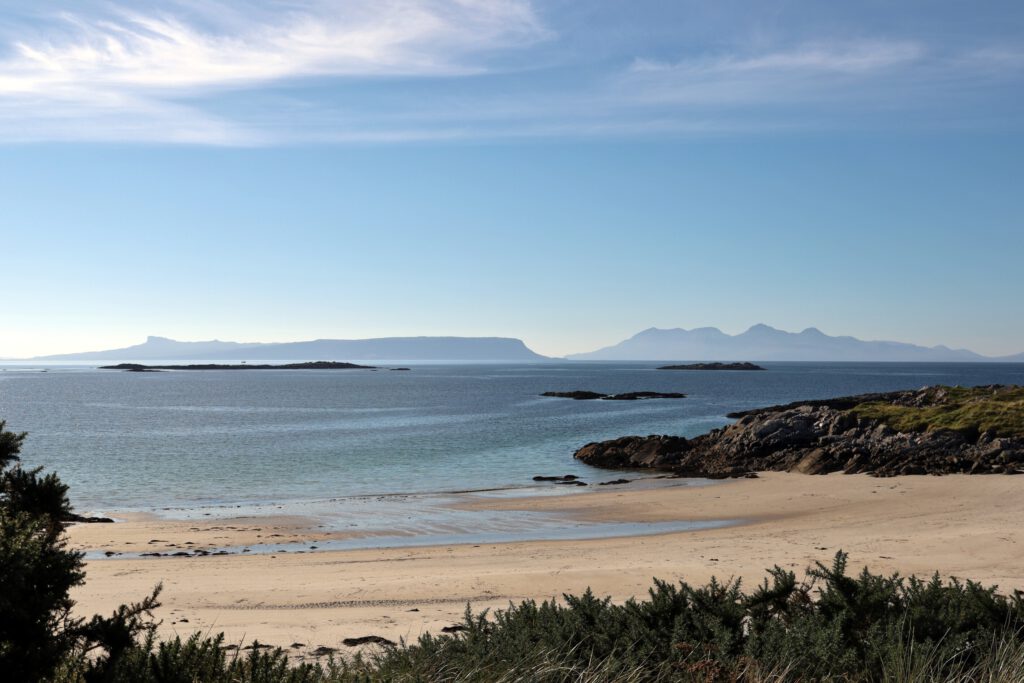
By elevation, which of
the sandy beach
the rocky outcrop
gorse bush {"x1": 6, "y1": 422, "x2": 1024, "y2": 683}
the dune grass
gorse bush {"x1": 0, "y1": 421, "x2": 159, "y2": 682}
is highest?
gorse bush {"x1": 0, "y1": 421, "x2": 159, "y2": 682}

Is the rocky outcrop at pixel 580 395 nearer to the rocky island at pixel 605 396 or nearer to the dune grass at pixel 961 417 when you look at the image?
the rocky island at pixel 605 396

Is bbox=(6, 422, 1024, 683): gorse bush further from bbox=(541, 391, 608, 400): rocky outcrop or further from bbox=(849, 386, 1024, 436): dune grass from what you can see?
bbox=(541, 391, 608, 400): rocky outcrop

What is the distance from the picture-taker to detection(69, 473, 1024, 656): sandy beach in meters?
13.8

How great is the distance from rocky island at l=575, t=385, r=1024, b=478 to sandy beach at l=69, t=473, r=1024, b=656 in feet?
20.6

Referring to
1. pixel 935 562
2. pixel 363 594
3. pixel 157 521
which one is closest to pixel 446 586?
pixel 363 594

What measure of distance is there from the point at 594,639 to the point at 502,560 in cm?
1132

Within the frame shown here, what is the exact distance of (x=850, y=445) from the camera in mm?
39875

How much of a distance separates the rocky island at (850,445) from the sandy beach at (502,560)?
6270 mm

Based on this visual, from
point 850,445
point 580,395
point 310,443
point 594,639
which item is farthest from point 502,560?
point 580,395

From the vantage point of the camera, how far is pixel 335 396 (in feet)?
377

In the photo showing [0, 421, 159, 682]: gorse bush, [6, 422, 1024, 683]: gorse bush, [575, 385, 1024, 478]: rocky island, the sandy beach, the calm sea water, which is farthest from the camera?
[575, 385, 1024, 478]: rocky island

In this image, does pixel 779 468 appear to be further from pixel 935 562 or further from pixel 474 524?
pixel 935 562

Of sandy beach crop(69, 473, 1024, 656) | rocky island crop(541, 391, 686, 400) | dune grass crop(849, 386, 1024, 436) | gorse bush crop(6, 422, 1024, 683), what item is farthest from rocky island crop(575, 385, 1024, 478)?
rocky island crop(541, 391, 686, 400)

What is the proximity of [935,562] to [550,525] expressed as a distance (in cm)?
1107
